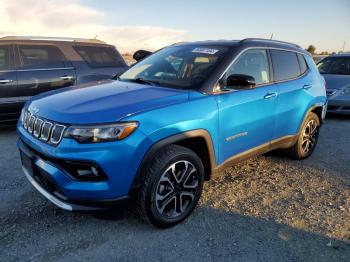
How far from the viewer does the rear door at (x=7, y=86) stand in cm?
609

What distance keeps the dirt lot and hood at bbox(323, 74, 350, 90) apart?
456cm

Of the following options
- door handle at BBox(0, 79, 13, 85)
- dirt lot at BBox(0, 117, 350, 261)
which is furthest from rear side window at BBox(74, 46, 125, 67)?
dirt lot at BBox(0, 117, 350, 261)

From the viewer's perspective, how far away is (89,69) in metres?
7.10

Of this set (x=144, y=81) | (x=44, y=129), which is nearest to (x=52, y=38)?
(x=144, y=81)

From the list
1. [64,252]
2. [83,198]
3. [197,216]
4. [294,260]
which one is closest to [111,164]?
[83,198]

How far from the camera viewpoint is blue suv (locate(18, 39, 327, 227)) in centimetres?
277

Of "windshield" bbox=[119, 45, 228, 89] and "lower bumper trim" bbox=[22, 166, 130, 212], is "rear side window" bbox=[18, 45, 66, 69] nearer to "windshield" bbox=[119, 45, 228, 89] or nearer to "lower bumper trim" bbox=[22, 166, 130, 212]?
"windshield" bbox=[119, 45, 228, 89]

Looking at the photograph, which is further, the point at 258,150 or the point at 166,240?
the point at 258,150

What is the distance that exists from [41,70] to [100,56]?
1.41 m

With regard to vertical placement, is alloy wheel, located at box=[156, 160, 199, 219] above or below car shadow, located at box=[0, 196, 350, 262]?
above

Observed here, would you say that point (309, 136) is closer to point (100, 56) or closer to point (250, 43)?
point (250, 43)

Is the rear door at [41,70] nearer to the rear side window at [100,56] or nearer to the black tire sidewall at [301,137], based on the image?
the rear side window at [100,56]

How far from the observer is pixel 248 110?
376 cm

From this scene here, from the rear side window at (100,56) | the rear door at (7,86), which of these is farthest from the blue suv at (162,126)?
→ the rear side window at (100,56)
